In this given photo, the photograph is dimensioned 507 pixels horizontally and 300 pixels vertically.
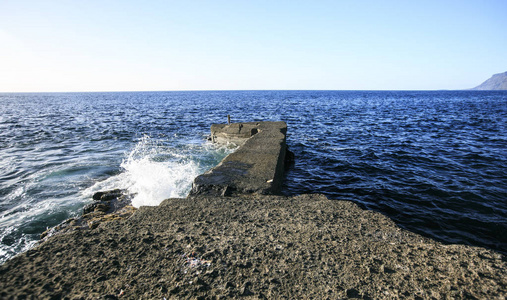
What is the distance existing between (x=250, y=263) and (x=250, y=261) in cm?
3

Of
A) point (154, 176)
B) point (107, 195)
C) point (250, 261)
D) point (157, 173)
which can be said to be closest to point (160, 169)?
point (157, 173)

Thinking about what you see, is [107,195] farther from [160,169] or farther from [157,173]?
[160,169]

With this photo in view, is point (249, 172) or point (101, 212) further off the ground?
point (249, 172)

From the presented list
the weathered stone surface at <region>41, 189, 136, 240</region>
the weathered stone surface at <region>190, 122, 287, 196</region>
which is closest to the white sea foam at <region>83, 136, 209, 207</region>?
the weathered stone surface at <region>41, 189, 136, 240</region>

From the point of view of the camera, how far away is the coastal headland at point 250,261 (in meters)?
2.39

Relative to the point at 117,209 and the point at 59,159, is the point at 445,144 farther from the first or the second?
the point at 59,159

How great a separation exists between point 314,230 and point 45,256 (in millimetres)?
3185

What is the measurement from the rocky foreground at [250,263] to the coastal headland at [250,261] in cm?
1

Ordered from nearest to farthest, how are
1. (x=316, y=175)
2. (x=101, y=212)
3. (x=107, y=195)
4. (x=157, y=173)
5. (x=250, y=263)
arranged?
(x=250, y=263), (x=101, y=212), (x=107, y=195), (x=157, y=173), (x=316, y=175)

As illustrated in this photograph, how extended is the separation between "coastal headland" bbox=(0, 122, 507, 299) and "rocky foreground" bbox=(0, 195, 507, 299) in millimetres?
11

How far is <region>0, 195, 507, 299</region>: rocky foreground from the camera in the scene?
239cm

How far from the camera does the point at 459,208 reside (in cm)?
623

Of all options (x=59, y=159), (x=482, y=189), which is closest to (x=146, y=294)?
(x=482, y=189)

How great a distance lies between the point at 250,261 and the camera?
2.80 metres
